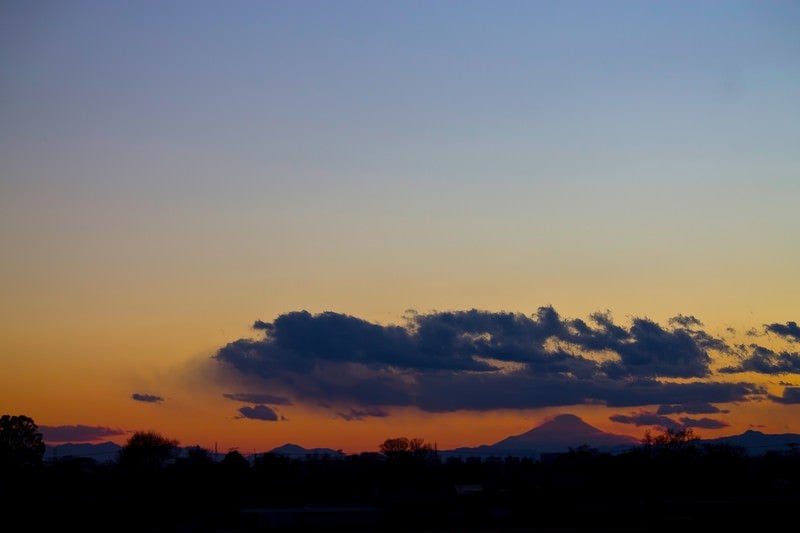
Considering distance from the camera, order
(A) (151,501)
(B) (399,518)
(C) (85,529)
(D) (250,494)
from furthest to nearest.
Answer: (D) (250,494) → (A) (151,501) → (B) (399,518) → (C) (85,529)

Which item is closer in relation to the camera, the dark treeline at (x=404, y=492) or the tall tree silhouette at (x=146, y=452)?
the dark treeline at (x=404, y=492)

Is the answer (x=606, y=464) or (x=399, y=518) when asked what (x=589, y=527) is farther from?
(x=606, y=464)

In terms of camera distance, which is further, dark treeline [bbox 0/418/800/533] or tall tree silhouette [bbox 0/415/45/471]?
tall tree silhouette [bbox 0/415/45/471]

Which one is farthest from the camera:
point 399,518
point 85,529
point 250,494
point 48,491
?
point 250,494

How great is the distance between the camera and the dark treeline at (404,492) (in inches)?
3118

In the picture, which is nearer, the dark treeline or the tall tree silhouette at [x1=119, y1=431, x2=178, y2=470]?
the dark treeline

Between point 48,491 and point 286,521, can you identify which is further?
point 48,491

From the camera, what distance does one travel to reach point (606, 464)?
495ft

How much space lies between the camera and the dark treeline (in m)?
79.2

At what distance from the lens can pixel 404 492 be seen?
111 metres

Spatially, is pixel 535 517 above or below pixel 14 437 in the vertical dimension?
below

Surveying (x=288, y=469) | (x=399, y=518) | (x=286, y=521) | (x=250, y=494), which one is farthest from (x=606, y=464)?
(x=286, y=521)

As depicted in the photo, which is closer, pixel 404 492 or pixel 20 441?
pixel 404 492

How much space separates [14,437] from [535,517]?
116 metres
